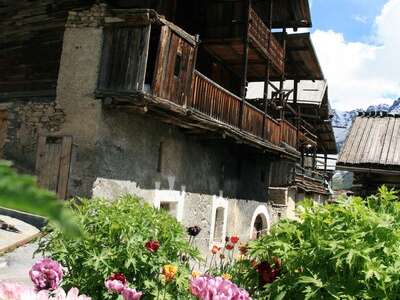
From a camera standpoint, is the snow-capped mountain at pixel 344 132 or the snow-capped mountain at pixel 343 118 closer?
the snow-capped mountain at pixel 343 118

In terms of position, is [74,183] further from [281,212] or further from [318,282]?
[281,212]

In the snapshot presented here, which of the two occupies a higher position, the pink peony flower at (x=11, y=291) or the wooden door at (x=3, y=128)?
the wooden door at (x=3, y=128)

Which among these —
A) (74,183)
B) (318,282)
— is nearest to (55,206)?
(318,282)

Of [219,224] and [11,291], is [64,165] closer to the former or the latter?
[219,224]

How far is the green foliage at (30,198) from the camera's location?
1.09 feet

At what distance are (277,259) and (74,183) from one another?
7041 millimetres

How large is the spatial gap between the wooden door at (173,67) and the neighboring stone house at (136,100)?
0.08ft

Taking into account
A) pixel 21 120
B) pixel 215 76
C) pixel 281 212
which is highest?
pixel 215 76

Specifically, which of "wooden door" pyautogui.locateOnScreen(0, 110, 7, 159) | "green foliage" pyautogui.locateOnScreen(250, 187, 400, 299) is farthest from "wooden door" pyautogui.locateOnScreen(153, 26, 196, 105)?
"green foliage" pyautogui.locateOnScreen(250, 187, 400, 299)

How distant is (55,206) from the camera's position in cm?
34

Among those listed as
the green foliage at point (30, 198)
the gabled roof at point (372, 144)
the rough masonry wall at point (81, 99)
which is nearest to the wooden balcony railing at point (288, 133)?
Answer: the gabled roof at point (372, 144)

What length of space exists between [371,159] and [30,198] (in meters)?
9.76

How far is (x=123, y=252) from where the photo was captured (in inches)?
156

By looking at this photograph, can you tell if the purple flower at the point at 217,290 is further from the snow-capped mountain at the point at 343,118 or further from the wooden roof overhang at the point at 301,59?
the wooden roof overhang at the point at 301,59
